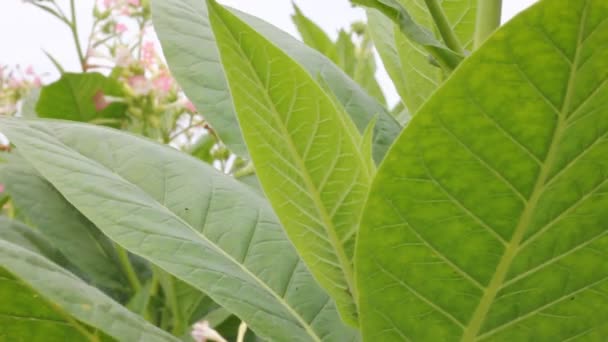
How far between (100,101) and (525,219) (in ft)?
3.61

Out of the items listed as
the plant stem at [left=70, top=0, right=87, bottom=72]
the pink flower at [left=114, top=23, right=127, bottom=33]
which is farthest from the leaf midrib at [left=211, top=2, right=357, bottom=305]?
the pink flower at [left=114, top=23, right=127, bottom=33]

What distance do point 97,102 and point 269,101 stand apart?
38.2 inches

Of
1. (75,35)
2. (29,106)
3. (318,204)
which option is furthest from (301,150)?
(75,35)

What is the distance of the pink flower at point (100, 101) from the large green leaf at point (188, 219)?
61 centimetres

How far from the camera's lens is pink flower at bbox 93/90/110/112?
4.51 ft

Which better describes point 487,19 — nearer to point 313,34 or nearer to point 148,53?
point 313,34

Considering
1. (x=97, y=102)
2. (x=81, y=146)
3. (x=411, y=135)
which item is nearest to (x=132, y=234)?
(x=81, y=146)

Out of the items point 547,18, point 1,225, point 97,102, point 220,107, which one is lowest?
point 1,225

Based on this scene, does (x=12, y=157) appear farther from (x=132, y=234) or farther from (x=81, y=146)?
(x=132, y=234)

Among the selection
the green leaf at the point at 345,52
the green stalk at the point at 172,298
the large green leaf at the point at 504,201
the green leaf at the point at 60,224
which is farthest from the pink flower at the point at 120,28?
the large green leaf at the point at 504,201

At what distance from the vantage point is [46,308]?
1.66 ft

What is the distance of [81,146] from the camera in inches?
29.6

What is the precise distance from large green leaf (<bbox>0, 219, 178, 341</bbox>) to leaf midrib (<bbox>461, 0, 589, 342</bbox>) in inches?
9.1

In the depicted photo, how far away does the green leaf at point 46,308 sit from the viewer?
49 cm
